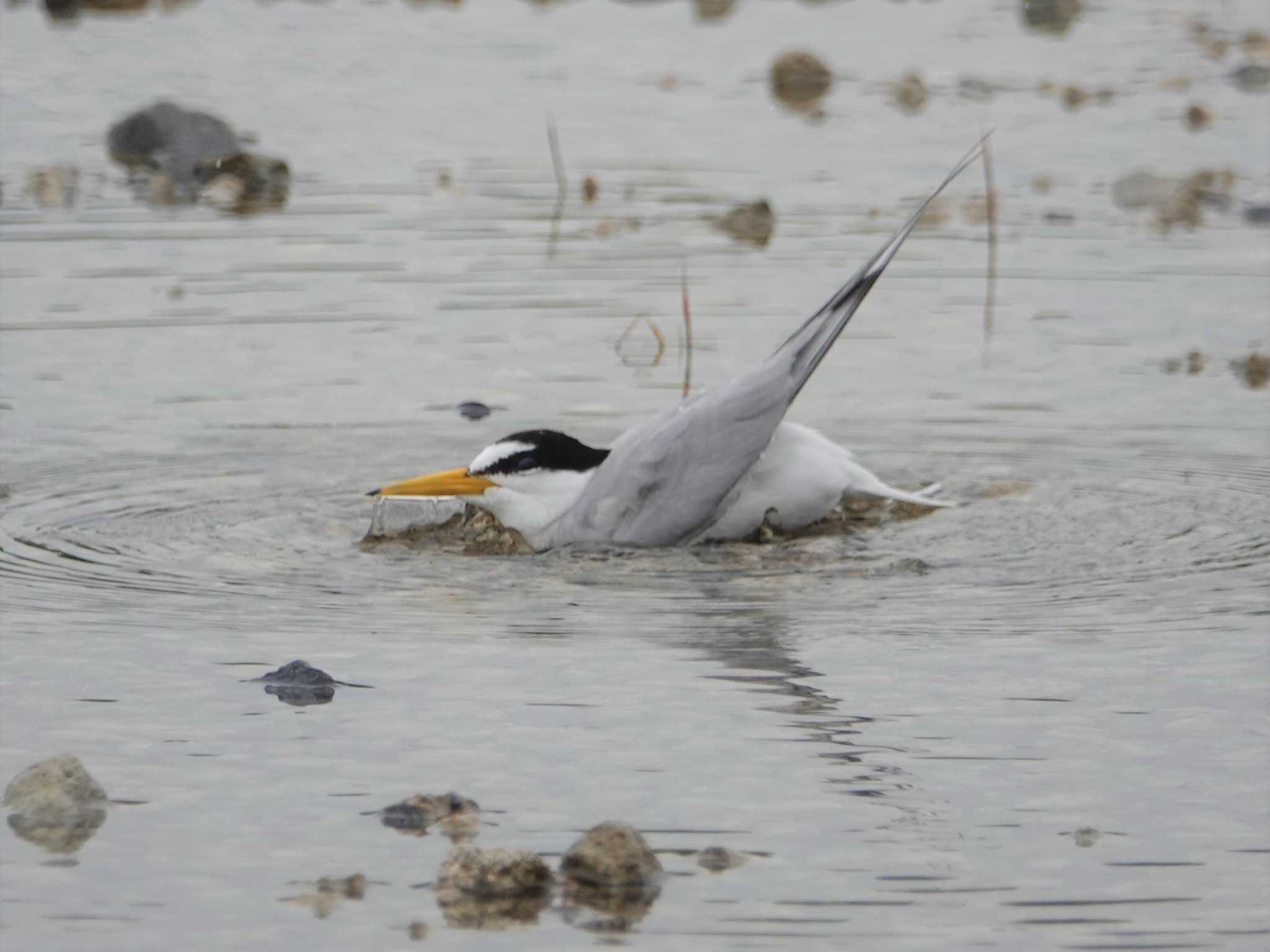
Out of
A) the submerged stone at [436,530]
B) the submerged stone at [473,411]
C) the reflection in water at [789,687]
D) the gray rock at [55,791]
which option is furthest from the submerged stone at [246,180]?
the gray rock at [55,791]

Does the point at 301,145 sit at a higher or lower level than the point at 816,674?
higher

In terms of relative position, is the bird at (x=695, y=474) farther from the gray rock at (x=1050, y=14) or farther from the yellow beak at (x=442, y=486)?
the gray rock at (x=1050, y=14)

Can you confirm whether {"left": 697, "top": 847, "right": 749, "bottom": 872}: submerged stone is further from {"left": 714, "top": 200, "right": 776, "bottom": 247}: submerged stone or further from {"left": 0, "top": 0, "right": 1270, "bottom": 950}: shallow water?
{"left": 714, "top": 200, "right": 776, "bottom": 247}: submerged stone

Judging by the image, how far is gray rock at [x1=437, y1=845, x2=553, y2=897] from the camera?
4.88 meters

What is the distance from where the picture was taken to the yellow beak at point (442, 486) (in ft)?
26.8

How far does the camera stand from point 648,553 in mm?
8094

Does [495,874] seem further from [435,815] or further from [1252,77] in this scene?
[1252,77]

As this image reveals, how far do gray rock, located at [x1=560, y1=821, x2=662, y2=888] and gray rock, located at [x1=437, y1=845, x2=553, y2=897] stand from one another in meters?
0.08

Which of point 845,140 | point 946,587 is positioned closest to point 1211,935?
point 946,587

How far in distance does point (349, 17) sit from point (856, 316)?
1255 centimetres

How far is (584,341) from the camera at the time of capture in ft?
37.4

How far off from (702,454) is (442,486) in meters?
0.91

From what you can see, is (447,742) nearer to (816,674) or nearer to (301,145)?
(816,674)

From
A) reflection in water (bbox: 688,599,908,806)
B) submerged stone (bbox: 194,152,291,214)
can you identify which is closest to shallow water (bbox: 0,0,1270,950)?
reflection in water (bbox: 688,599,908,806)
